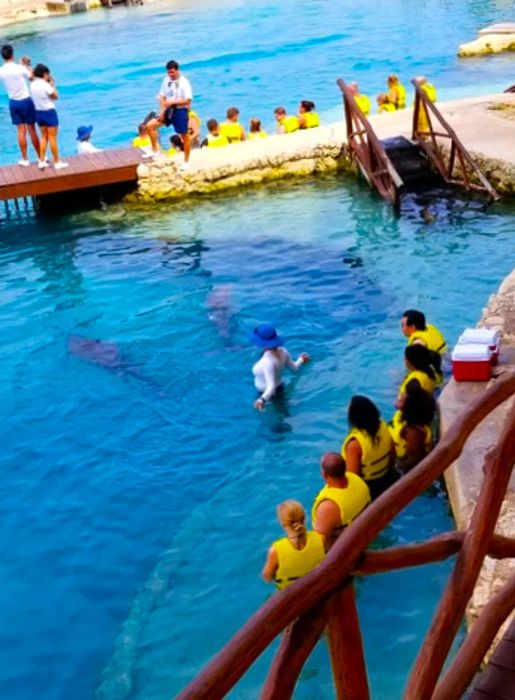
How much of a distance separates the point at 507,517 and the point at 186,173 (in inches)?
449

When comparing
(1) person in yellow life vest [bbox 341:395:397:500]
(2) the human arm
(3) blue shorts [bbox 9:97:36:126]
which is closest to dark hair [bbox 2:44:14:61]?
(3) blue shorts [bbox 9:97:36:126]

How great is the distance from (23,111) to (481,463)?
10652mm

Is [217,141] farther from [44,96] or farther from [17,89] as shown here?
[17,89]

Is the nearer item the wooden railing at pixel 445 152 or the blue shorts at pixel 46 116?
the wooden railing at pixel 445 152

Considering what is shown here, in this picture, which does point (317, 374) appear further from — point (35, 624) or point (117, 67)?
point (117, 67)

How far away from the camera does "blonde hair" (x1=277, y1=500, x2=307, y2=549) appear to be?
5.08 m

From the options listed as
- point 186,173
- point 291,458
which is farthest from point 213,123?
point 291,458

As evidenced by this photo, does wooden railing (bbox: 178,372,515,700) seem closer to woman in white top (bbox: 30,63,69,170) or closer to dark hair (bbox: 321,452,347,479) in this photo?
dark hair (bbox: 321,452,347,479)

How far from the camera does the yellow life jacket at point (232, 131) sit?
18078mm

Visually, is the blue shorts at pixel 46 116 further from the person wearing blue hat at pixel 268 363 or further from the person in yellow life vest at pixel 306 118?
the person wearing blue hat at pixel 268 363

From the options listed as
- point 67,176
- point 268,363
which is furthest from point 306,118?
point 268,363

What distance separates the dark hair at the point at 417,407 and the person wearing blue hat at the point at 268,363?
1.92 m

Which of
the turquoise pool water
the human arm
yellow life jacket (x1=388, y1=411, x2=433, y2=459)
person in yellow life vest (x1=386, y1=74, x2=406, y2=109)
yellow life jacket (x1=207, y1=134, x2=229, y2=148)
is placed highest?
person in yellow life vest (x1=386, y1=74, x2=406, y2=109)

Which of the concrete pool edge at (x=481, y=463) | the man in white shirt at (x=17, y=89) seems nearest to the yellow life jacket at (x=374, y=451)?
the concrete pool edge at (x=481, y=463)
